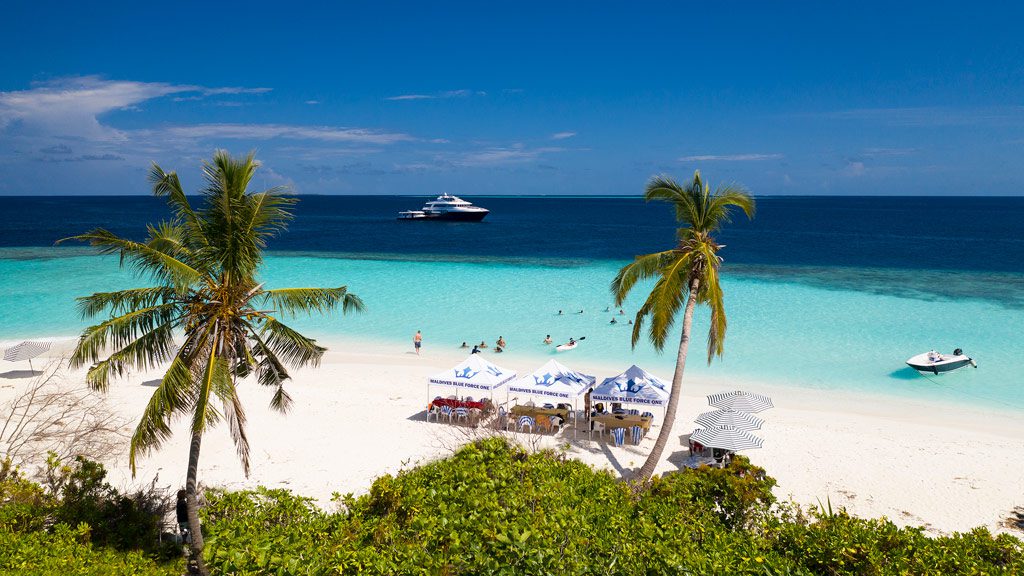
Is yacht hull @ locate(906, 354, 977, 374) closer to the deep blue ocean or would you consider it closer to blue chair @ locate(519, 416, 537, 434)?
the deep blue ocean

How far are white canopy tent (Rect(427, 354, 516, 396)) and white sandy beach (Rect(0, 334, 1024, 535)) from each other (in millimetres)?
1077

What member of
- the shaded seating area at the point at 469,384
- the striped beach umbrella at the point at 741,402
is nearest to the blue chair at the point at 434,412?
the shaded seating area at the point at 469,384

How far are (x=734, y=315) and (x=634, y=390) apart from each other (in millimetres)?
16581

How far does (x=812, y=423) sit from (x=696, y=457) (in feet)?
14.9

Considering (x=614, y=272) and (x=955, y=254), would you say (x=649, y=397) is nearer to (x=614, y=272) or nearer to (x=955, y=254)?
(x=614, y=272)

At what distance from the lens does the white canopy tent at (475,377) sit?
14.8m

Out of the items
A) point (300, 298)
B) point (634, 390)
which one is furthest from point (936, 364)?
point (300, 298)

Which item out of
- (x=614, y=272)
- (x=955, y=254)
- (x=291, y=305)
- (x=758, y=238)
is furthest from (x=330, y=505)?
(x=758, y=238)

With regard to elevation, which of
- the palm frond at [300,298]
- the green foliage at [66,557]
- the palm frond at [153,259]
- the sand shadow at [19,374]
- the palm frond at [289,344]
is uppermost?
the palm frond at [153,259]

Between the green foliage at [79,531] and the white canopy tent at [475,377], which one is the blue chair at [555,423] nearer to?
the white canopy tent at [475,377]

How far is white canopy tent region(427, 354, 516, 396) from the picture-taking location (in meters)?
14.8

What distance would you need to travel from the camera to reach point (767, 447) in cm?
1402

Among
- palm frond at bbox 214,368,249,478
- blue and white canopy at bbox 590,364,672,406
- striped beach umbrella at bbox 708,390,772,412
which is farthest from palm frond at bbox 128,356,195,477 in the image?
striped beach umbrella at bbox 708,390,772,412

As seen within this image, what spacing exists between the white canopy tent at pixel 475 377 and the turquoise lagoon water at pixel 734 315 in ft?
24.6
